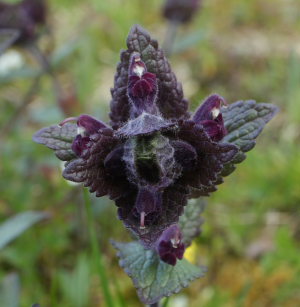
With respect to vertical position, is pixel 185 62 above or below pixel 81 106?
above

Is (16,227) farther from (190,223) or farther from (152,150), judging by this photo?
(152,150)

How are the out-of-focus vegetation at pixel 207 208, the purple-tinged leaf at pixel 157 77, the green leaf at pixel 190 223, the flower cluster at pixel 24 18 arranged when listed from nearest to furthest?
1. the purple-tinged leaf at pixel 157 77
2. the green leaf at pixel 190 223
3. the out-of-focus vegetation at pixel 207 208
4. the flower cluster at pixel 24 18

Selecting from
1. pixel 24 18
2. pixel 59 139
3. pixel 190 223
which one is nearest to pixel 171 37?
pixel 24 18

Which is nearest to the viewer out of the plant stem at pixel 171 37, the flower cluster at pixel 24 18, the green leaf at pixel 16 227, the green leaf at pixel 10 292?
the green leaf at pixel 10 292

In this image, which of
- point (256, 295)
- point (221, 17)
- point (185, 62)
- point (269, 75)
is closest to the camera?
point (256, 295)

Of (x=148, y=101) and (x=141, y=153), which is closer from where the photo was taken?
(x=141, y=153)

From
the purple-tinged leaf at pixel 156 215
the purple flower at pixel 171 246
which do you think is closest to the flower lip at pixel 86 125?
the purple-tinged leaf at pixel 156 215

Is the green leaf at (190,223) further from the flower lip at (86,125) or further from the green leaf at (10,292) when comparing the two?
the green leaf at (10,292)

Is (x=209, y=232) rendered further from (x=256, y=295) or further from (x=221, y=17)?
(x=221, y=17)

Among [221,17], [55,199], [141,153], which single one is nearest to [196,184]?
[141,153]
